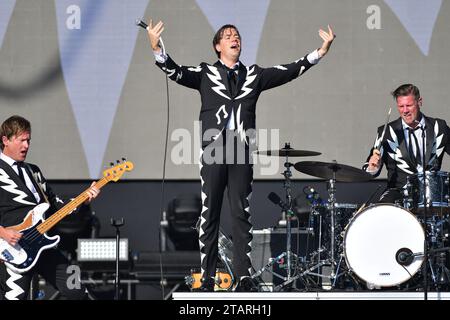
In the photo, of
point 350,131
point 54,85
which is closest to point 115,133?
point 54,85

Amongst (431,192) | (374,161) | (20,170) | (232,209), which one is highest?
(374,161)

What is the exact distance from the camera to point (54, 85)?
8953 millimetres

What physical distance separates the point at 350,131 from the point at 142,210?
2201mm

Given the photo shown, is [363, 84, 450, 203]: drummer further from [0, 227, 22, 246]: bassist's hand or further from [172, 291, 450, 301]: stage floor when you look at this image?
[0, 227, 22, 246]: bassist's hand

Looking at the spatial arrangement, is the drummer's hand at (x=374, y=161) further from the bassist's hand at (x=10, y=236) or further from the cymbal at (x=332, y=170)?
the bassist's hand at (x=10, y=236)

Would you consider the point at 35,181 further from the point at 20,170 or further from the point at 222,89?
the point at 222,89

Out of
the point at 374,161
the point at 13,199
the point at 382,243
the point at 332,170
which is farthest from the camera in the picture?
the point at 332,170

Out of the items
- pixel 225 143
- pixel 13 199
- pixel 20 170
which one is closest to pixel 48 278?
pixel 13 199

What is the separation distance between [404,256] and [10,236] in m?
2.89

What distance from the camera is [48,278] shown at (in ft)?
22.5

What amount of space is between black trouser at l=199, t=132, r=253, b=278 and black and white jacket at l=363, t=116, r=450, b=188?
1.58 metres

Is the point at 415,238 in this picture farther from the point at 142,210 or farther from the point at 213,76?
the point at 142,210

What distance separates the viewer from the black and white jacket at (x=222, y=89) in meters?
6.57

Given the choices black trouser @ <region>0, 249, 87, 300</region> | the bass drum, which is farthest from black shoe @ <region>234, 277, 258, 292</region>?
black trouser @ <region>0, 249, 87, 300</region>
